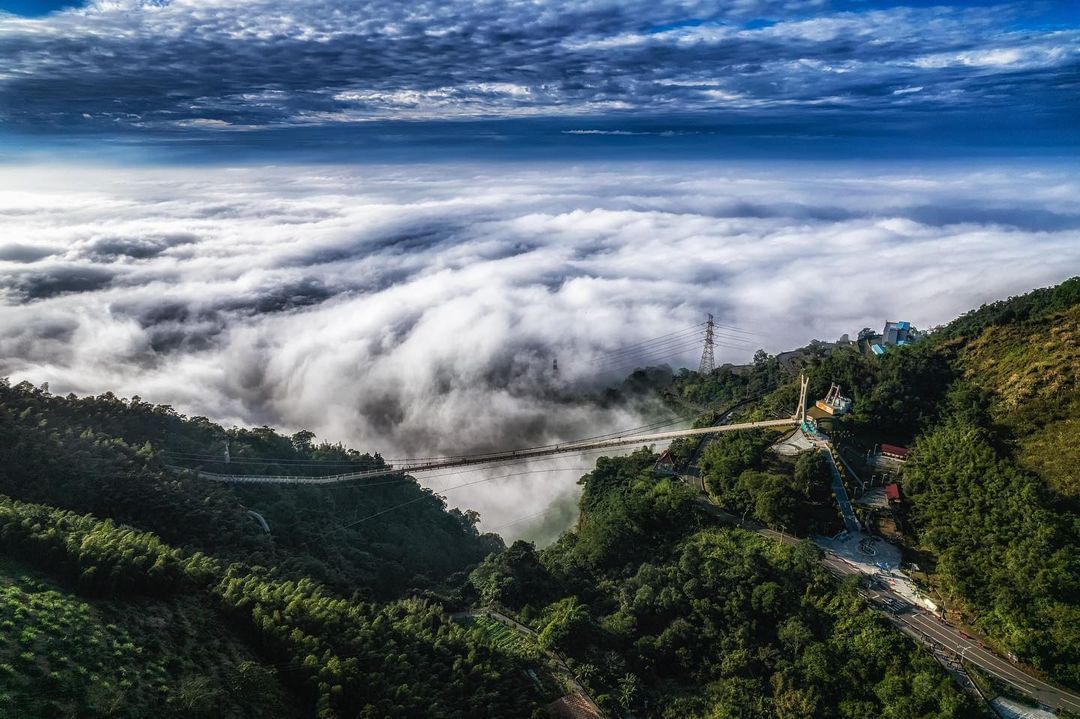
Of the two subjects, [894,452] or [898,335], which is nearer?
[894,452]

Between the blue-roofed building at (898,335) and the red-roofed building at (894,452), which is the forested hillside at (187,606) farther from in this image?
the blue-roofed building at (898,335)

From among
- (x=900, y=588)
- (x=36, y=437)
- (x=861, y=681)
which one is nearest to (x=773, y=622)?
(x=861, y=681)

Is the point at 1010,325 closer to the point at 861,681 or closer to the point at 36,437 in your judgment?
the point at 861,681

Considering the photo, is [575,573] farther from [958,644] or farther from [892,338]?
[892,338]

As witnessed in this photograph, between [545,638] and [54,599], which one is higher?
[54,599]

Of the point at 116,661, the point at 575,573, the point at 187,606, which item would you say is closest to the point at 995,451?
the point at 575,573

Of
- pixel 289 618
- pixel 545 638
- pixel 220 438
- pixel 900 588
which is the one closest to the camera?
pixel 289 618

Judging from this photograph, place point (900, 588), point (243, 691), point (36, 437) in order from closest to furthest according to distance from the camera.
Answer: point (243, 691)
point (900, 588)
point (36, 437)

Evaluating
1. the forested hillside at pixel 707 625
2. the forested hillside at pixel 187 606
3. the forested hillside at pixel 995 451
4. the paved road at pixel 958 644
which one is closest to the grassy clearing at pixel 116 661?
the forested hillside at pixel 187 606
